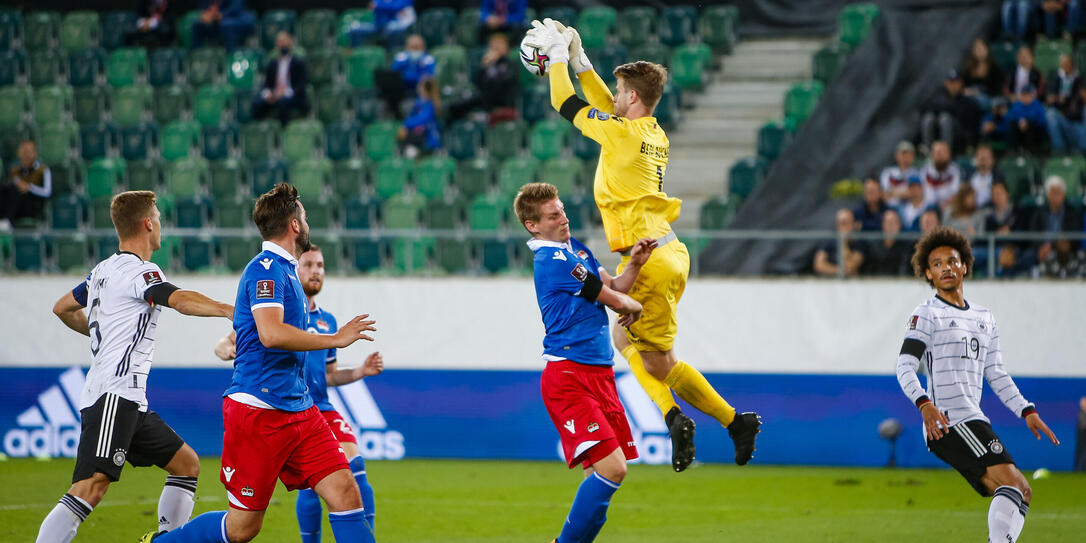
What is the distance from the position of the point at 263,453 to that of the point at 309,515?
1.37m

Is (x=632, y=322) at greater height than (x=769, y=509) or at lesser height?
greater

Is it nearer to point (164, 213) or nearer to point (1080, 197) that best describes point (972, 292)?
point (1080, 197)

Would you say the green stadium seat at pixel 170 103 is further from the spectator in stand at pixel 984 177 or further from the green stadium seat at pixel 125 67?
the spectator in stand at pixel 984 177

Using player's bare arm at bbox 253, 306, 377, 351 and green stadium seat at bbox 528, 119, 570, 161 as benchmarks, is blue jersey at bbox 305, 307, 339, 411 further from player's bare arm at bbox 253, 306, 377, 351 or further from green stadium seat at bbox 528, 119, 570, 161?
green stadium seat at bbox 528, 119, 570, 161

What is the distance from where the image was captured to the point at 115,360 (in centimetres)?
686

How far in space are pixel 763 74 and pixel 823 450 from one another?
21.2ft

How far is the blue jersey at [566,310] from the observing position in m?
7.05

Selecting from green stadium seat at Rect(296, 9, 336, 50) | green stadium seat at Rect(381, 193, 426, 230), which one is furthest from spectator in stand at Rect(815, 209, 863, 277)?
green stadium seat at Rect(296, 9, 336, 50)

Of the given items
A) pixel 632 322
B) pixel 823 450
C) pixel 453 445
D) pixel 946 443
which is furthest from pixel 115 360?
pixel 823 450

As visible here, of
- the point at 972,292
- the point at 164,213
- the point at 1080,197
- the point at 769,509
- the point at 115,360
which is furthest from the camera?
the point at 164,213

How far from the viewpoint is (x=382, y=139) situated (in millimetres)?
16938

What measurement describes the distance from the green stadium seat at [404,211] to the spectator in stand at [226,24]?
539cm

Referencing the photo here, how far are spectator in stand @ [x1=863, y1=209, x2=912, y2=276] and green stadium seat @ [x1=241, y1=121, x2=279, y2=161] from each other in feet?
27.9

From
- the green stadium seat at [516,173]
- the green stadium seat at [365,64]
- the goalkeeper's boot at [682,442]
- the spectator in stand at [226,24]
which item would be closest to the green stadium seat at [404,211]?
the green stadium seat at [516,173]
